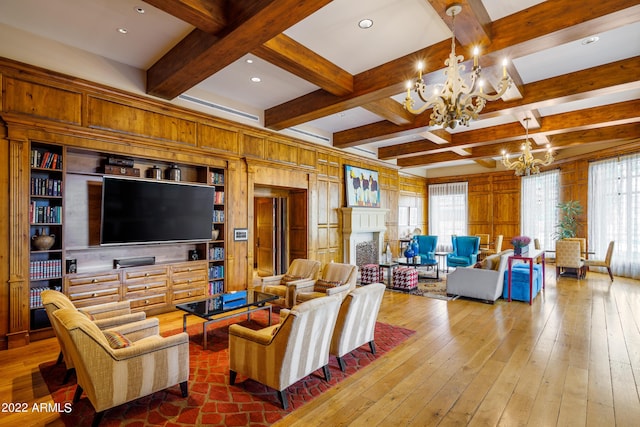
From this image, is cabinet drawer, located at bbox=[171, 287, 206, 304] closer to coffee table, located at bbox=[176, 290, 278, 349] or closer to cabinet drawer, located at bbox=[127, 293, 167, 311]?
cabinet drawer, located at bbox=[127, 293, 167, 311]

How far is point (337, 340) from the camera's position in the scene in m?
2.97

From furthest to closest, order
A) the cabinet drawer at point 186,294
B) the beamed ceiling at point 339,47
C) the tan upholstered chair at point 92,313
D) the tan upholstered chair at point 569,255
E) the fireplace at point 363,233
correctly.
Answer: the fireplace at point 363,233 < the tan upholstered chair at point 569,255 < the cabinet drawer at point 186,294 < the beamed ceiling at point 339,47 < the tan upholstered chair at point 92,313

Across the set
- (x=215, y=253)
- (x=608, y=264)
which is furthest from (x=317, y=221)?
(x=608, y=264)

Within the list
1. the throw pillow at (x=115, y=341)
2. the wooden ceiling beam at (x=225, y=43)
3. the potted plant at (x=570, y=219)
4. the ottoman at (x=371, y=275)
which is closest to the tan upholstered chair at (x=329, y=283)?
the ottoman at (x=371, y=275)

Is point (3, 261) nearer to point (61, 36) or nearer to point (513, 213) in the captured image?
point (61, 36)

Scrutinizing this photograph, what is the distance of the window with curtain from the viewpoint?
9430 mm

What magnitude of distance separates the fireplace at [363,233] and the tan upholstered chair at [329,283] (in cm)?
292

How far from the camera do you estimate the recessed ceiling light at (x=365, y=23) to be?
10.6 ft

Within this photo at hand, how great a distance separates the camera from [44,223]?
370 centimetres

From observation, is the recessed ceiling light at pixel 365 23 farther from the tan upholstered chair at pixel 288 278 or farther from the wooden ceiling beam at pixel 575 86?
the tan upholstered chair at pixel 288 278

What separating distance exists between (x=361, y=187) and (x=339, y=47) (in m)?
5.01

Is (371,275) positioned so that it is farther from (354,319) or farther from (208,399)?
(208,399)

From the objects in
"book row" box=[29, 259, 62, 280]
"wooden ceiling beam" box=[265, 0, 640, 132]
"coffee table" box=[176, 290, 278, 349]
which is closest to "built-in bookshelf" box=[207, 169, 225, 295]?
"coffee table" box=[176, 290, 278, 349]

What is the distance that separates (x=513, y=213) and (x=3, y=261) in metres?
12.3
